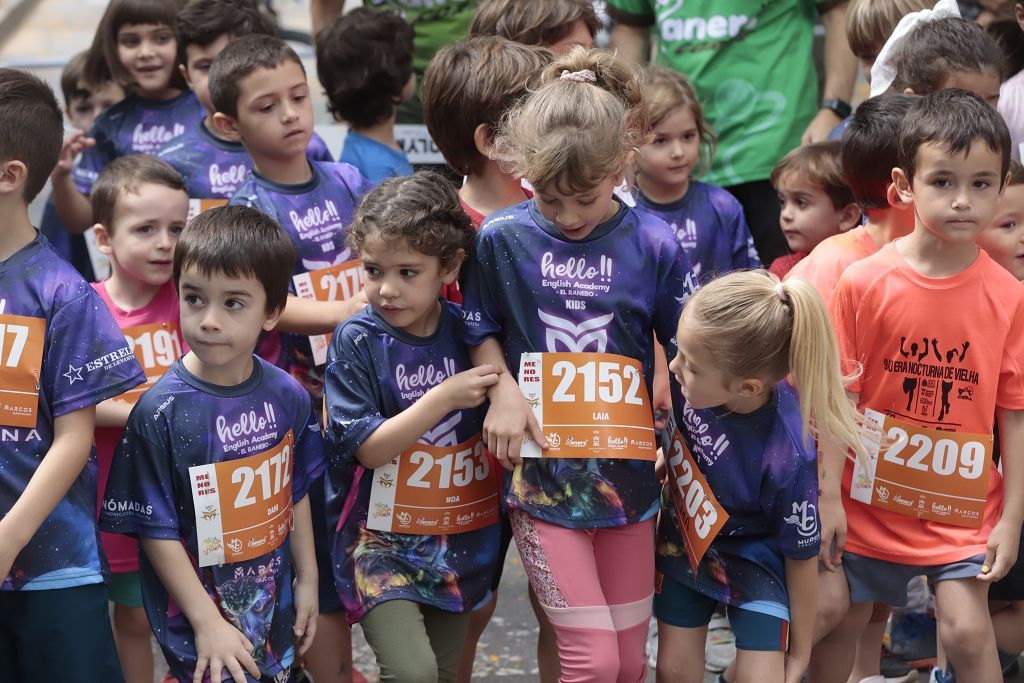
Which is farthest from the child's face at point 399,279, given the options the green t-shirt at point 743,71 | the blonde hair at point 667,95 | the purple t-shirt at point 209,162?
the green t-shirt at point 743,71

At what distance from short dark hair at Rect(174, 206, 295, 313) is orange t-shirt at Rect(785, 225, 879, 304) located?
1.47 meters

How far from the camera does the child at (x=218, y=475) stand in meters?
3.11

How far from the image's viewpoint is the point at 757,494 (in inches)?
127

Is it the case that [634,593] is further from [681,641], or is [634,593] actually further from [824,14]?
[824,14]

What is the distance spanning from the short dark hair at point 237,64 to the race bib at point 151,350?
31.2 inches

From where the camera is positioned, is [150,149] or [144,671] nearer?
[144,671]

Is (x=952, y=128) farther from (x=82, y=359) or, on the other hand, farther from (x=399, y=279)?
(x=82, y=359)

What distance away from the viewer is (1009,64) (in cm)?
471

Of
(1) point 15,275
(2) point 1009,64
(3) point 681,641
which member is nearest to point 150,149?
(1) point 15,275

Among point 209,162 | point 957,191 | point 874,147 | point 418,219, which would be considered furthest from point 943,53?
point 209,162

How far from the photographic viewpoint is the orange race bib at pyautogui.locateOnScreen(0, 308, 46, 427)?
300 cm

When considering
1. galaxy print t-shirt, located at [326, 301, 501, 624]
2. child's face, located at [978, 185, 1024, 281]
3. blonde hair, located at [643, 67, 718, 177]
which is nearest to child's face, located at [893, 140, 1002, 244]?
child's face, located at [978, 185, 1024, 281]

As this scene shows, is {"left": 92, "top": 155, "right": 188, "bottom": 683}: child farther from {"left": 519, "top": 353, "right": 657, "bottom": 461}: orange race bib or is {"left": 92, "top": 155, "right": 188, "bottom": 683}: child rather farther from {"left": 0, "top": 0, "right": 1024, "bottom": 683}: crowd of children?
{"left": 519, "top": 353, "right": 657, "bottom": 461}: orange race bib

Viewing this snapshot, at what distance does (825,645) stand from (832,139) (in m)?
1.91
